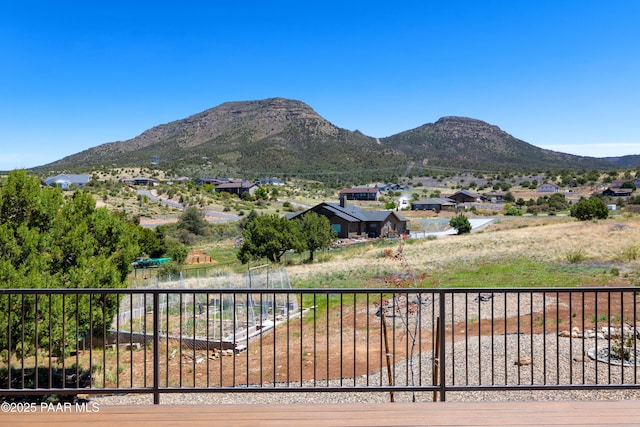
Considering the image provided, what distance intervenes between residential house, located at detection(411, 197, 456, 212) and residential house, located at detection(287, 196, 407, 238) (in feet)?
65.9

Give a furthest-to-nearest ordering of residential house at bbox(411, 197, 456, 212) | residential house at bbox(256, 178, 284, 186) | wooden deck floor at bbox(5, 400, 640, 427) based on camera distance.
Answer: residential house at bbox(256, 178, 284, 186)
residential house at bbox(411, 197, 456, 212)
wooden deck floor at bbox(5, 400, 640, 427)

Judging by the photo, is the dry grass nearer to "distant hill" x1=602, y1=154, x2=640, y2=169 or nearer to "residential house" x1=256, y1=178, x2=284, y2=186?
"residential house" x1=256, y1=178, x2=284, y2=186

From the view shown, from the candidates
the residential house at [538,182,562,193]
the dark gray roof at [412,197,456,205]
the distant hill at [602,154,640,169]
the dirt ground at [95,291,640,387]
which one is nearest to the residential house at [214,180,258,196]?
the dark gray roof at [412,197,456,205]

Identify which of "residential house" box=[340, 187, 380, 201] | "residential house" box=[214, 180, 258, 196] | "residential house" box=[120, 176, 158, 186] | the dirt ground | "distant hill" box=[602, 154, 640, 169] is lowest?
the dirt ground

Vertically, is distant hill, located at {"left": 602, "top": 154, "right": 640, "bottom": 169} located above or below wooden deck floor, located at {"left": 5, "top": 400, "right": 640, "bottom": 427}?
above

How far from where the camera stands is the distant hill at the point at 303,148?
4129 inches

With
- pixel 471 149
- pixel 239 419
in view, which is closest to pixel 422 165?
pixel 471 149

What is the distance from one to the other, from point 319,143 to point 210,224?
6058 cm

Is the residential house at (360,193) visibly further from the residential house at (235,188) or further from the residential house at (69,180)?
the residential house at (69,180)

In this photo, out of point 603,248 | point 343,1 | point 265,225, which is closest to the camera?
point 603,248

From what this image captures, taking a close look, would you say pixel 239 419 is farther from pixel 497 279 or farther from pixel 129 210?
pixel 129 210

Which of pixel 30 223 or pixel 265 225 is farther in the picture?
pixel 265 225

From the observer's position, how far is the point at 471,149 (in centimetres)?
12025

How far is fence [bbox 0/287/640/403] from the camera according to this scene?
5121 mm
